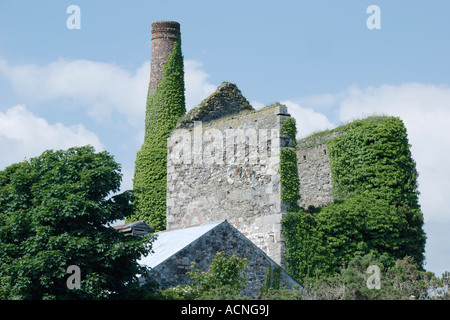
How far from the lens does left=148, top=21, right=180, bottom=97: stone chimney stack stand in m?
40.6

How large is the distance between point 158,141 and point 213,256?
14.7 metres

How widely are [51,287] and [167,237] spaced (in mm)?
6117

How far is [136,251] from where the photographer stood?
20641 mm

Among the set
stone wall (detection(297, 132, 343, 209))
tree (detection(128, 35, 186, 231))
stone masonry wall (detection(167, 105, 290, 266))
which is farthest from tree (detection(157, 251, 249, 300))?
tree (detection(128, 35, 186, 231))

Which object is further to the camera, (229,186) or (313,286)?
(229,186)

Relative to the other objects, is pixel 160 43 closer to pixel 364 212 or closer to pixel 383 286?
pixel 364 212

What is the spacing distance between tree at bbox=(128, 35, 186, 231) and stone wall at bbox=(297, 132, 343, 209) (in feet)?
20.6

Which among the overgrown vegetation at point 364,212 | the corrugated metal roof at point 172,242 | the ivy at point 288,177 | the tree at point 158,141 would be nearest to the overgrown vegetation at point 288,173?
the ivy at point 288,177

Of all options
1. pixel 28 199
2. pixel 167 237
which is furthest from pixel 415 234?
pixel 28 199

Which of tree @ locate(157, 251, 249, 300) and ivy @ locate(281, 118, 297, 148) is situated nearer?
tree @ locate(157, 251, 249, 300)

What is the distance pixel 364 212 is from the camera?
87.8ft

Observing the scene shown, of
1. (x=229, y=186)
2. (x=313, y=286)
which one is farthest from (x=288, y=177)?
(x=313, y=286)

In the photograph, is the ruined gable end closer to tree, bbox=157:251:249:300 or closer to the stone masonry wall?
the stone masonry wall
